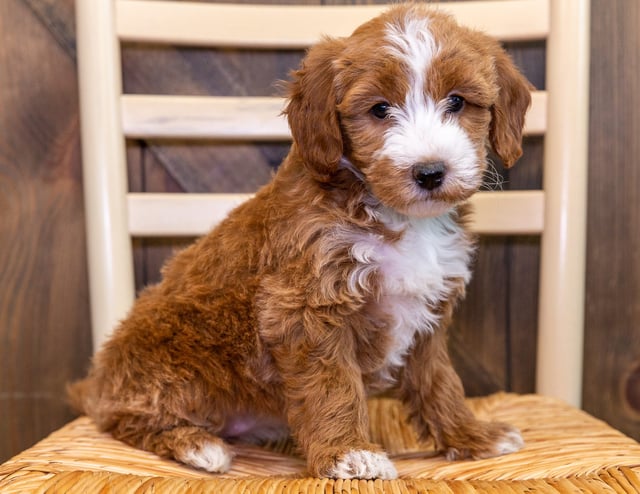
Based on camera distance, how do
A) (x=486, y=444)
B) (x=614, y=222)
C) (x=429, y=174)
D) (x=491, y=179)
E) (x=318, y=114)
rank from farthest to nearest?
(x=614, y=222), (x=491, y=179), (x=486, y=444), (x=318, y=114), (x=429, y=174)

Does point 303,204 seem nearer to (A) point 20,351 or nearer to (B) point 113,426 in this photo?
(B) point 113,426

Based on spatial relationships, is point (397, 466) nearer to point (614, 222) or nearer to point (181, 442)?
point (181, 442)

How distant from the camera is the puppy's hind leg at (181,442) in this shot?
1287 mm

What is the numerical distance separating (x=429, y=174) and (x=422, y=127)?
0.30 feet

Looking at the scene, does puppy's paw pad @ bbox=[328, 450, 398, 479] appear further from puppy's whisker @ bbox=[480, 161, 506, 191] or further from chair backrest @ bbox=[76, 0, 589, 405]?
chair backrest @ bbox=[76, 0, 589, 405]

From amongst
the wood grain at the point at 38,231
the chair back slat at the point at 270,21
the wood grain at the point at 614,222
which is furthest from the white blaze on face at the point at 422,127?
the wood grain at the point at 38,231

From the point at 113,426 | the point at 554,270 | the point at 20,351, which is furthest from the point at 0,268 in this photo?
the point at 554,270

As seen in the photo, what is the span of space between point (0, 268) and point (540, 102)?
5.12 feet

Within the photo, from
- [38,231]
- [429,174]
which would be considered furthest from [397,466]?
[38,231]

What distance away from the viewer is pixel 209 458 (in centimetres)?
128

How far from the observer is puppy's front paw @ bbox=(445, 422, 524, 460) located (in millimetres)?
1330

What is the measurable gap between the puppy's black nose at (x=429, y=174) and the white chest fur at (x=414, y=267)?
0.16 m

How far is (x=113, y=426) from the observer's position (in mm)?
1418

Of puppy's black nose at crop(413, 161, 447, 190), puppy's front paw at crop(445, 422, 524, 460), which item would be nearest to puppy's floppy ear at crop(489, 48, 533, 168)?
puppy's black nose at crop(413, 161, 447, 190)
